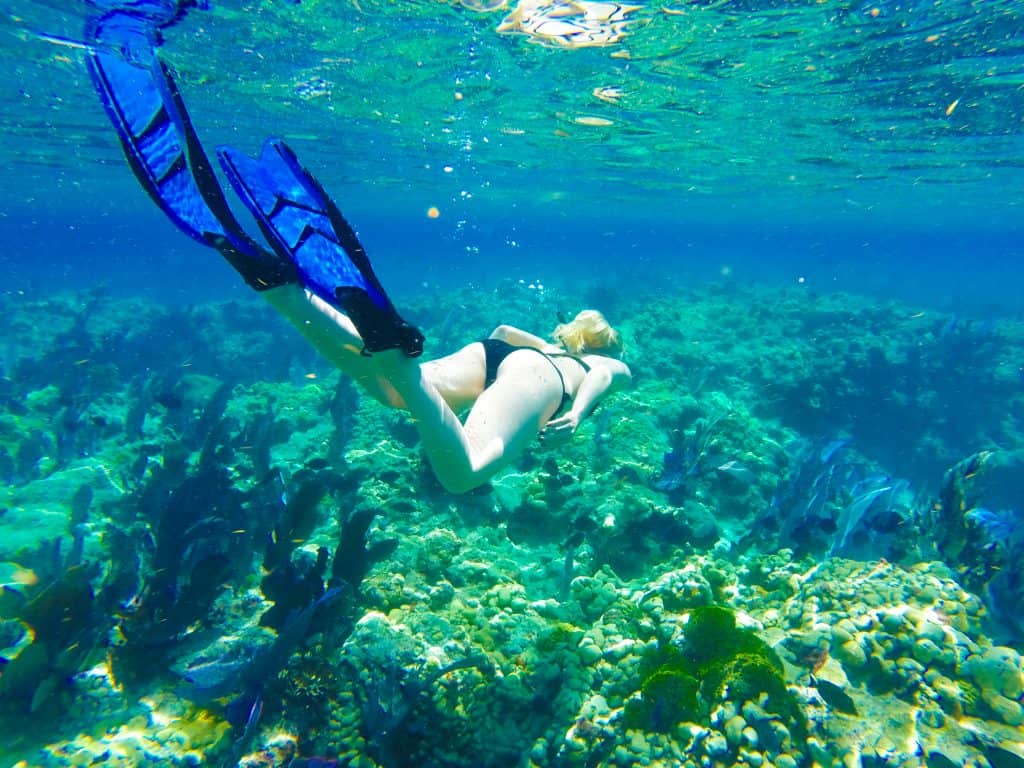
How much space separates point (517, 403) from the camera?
12.7 feet

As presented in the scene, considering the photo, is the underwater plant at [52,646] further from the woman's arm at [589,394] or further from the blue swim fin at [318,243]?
the woman's arm at [589,394]

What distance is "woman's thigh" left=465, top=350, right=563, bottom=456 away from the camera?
364 centimetres

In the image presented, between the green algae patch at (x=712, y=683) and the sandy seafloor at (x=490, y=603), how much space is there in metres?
0.02

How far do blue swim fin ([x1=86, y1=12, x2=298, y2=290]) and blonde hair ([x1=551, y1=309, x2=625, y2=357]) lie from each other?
416cm

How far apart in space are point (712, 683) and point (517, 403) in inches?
97.3

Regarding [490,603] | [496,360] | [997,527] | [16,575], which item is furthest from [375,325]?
[997,527]

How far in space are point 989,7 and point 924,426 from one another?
9.90 meters

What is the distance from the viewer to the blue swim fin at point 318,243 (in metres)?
2.33

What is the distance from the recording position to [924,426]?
14141mm

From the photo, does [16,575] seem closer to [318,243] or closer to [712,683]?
[318,243]

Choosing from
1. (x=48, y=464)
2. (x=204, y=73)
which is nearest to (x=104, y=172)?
(x=204, y=73)

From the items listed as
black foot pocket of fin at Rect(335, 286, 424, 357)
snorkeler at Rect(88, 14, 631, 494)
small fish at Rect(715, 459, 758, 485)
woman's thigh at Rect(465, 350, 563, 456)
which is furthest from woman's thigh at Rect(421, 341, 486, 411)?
small fish at Rect(715, 459, 758, 485)

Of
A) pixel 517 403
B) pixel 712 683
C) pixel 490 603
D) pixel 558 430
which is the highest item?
pixel 517 403

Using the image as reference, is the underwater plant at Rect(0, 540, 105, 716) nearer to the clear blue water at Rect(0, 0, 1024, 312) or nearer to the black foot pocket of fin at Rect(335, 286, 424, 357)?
the black foot pocket of fin at Rect(335, 286, 424, 357)
